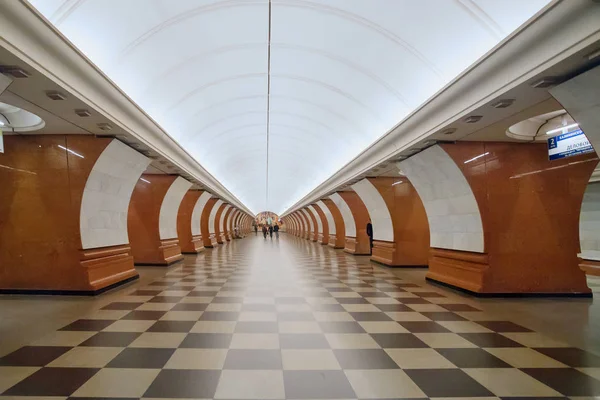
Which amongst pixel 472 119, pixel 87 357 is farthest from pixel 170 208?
pixel 472 119

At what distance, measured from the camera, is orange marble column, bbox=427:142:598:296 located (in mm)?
7152

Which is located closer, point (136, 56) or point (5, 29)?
point (5, 29)

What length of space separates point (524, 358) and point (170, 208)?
12.5 m

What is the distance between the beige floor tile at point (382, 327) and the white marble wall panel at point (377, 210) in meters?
7.57

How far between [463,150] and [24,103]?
7.61 meters

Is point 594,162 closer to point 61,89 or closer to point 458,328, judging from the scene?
point 458,328

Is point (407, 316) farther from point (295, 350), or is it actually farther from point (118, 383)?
point (118, 383)

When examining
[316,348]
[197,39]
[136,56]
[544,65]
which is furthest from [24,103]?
[544,65]

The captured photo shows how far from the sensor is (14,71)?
3936 millimetres

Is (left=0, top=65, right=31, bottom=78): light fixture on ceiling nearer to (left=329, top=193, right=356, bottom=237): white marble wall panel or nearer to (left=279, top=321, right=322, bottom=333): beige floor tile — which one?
(left=279, top=321, right=322, bottom=333): beige floor tile

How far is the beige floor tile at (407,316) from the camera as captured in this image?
531cm

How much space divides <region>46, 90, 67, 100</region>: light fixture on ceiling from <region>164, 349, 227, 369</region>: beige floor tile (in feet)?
12.0

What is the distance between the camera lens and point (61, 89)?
4539mm

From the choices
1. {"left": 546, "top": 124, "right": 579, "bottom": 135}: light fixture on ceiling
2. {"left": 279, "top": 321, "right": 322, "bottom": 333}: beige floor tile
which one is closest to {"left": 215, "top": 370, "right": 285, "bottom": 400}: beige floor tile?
{"left": 279, "top": 321, "right": 322, "bottom": 333}: beige floor tile
